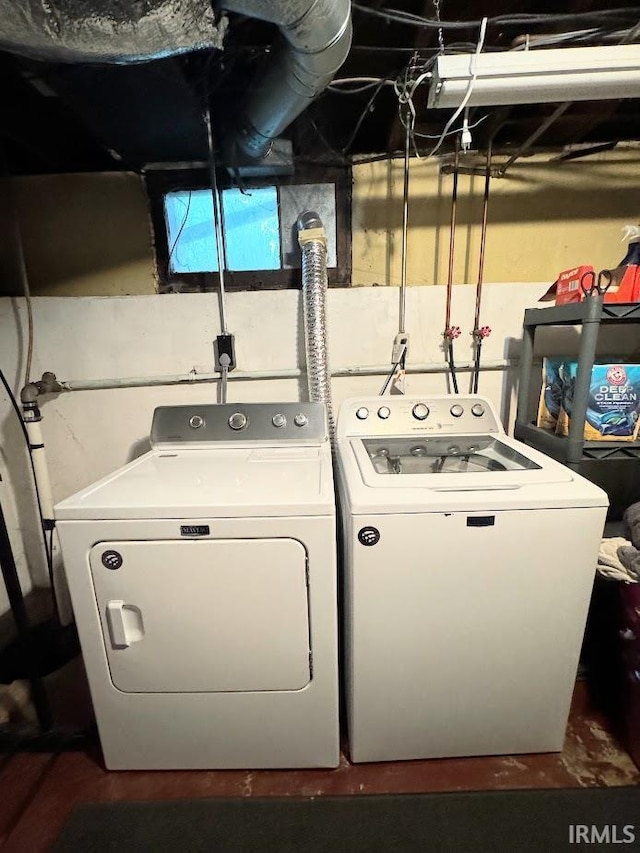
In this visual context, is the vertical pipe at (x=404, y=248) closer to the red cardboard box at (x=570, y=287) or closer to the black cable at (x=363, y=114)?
the black cable at (x=363, y=114)

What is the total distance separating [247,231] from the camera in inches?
69.4

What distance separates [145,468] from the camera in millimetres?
1233

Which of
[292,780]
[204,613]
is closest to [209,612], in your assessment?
[204,613]

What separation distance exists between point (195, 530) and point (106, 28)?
1.13 m

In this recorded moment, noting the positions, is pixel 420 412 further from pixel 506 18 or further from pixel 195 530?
pixel 506 18

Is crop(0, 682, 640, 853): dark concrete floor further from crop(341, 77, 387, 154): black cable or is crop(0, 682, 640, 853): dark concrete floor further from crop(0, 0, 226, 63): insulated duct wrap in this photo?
crop(341, 77, 387, 154): black cable

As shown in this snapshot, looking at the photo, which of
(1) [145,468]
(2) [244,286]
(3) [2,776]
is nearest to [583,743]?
(1) [145,468]

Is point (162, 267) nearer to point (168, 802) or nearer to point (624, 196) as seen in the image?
point (168, 802)

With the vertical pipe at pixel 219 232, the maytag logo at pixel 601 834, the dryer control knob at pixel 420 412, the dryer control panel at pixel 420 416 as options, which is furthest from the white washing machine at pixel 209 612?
the vertical pipe at pixel 219 232

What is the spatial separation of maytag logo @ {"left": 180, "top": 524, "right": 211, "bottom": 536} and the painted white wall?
935 mm

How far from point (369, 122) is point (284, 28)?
83 centimetres

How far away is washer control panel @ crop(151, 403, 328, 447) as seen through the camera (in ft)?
4.65

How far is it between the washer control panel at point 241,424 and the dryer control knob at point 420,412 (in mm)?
357

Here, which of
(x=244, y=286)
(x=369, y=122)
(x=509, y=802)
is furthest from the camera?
(x=244, y=286)
